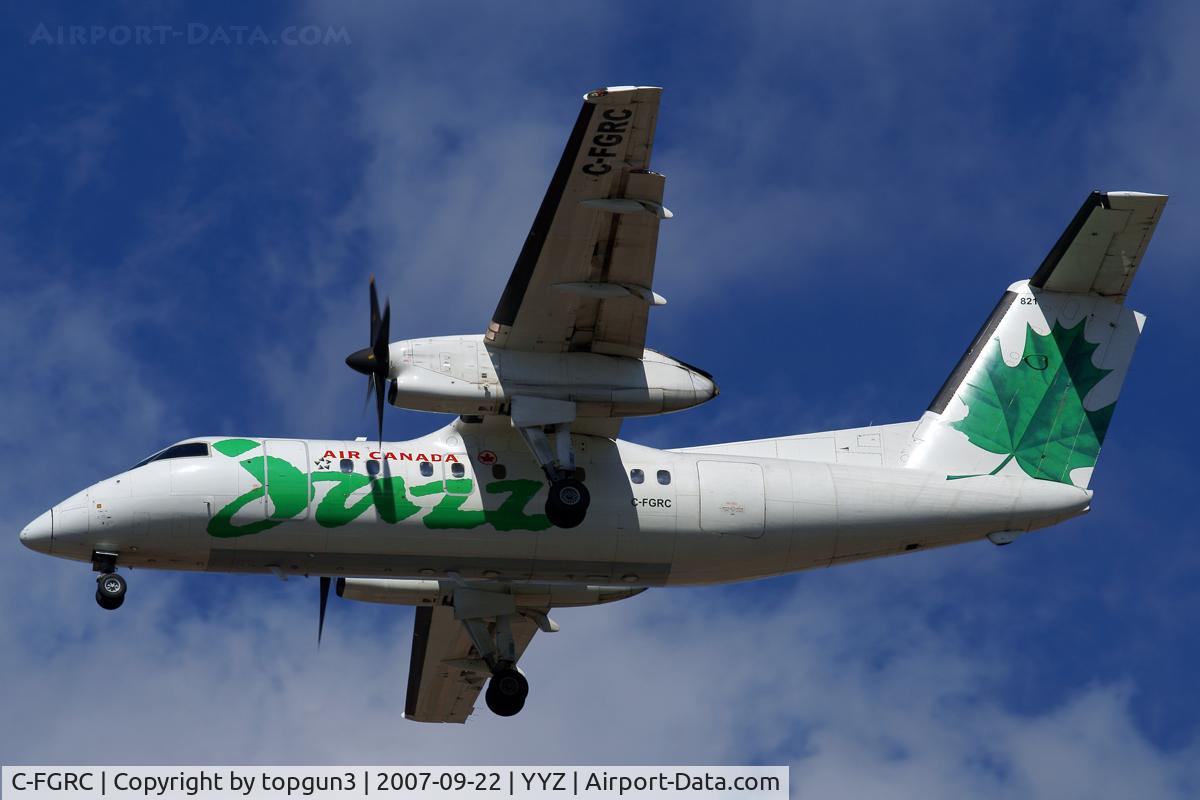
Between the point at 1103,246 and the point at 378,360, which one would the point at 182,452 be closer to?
the point at 378,360

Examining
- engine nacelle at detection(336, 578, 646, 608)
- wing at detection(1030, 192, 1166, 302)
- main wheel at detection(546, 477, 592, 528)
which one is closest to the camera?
main wheel at detection(546, 477, 592, 528)

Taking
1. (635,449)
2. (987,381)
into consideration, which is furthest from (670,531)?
(987,381)

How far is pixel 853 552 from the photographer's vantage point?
2228cm

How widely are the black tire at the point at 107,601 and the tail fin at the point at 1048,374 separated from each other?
9.85 m

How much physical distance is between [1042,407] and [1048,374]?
1.63 ft

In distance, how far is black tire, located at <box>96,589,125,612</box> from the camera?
810 inches

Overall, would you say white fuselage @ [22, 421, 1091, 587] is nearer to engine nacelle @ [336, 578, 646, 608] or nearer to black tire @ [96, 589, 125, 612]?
black tire @ [96, 589, 125, 612]

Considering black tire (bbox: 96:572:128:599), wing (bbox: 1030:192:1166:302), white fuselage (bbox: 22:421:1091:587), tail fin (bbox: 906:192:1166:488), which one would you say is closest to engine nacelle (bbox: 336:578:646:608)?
white fuselage (bbox: 22:421:1091:587)

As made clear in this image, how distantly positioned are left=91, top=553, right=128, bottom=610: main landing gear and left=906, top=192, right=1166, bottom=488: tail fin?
387 inches

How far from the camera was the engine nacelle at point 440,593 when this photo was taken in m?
23.9

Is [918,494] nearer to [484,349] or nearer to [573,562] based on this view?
[573,562]

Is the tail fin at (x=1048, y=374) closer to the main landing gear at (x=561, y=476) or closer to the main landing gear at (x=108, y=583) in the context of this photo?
the main landing gear at (x=561, y=476)

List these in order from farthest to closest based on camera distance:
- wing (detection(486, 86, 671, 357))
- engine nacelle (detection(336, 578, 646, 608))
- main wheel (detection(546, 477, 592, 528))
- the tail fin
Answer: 1. engine nacelle (detection(336, 578, 646, 608))
2. the tail fin
3. main wheel (detection(546, 477, 592, 528))
4. wing (detection(486, 86, 671, 357))

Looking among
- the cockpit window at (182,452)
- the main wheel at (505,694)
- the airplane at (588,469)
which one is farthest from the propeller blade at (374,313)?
the main wheel at (505,694)
